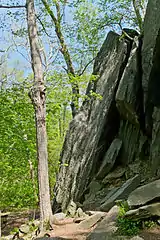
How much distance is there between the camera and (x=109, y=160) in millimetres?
11531

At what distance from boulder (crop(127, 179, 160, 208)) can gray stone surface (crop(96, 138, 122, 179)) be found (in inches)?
196

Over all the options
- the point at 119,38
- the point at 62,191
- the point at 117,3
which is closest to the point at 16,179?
the point at 62,191

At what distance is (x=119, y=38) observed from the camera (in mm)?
12406

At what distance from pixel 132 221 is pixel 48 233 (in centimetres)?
264

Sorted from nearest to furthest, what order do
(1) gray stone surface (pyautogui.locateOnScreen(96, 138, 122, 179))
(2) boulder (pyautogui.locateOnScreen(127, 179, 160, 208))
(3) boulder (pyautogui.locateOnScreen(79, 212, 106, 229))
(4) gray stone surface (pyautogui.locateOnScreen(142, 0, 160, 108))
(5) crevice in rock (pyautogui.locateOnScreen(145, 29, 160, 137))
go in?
1. (2) boulder (pyautogui.locateOnScreen(127, 179, 160, 208))
2. (3) boulder (pyautogui.locateOnScreen(79, 212, 106, 229))
3. (5) crevice in rock (pyautogui.locateOnScreen(145, 29, 160, 137))
4. (4) gray stone surface (pyautogui.locateOnScreen(142, 0, 160, 108))
5. (1) gray stone surface (pyautogui.locateOnScreen(96, 138, 122, 179))

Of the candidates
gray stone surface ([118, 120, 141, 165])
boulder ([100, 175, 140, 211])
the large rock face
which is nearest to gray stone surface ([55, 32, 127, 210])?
the large rock face

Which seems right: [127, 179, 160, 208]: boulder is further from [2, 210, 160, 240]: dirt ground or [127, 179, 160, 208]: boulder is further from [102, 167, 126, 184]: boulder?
[102, 167, 126, 184]: boulder

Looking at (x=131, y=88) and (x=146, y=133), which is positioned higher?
(x=131, y=88)

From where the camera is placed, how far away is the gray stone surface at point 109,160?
1149 cm

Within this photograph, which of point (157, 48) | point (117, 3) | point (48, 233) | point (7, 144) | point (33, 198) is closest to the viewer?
point (48, 233)

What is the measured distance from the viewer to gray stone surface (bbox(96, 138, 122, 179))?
11492mm

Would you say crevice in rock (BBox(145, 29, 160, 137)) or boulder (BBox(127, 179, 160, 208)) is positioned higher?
crevice in rock (BBox(145, 29, 160, 137))

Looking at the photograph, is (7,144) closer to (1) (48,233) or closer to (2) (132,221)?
(1) (48,233)

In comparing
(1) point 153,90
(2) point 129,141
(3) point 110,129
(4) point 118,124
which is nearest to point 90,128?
(3) point 110,129
